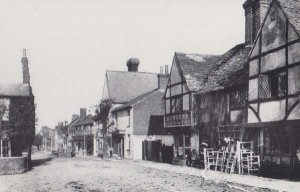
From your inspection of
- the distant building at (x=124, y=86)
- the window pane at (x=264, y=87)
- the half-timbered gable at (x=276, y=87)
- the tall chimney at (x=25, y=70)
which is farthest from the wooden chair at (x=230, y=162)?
the distant building at (x=124, y=86)

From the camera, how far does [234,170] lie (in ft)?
77.7

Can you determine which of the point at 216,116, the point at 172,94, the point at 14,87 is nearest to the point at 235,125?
the point at 216,116

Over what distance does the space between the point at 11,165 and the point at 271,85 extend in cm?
1651

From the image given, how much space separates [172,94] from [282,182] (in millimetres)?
16401

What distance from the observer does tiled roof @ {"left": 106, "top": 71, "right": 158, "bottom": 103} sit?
52375 mm

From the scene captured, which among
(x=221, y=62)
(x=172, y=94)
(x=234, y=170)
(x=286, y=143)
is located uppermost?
(x=221, y=62)

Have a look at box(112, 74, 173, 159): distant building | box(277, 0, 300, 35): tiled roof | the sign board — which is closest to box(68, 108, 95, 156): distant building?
box(112, 74, 173, 159): distant building

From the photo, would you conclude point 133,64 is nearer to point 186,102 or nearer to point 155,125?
point 155,125

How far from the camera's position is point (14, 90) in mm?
34469

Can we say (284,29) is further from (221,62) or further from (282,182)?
(221,62)

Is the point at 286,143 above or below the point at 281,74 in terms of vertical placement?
below

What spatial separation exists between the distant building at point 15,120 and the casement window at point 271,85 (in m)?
19.5

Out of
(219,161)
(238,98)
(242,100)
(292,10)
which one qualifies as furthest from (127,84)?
(292,10)

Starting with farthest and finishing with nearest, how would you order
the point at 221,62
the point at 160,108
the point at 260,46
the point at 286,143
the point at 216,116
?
the point at 160,108
the point at 221,62
the point at 216,116
the point at 260,46
the point at 286,143
